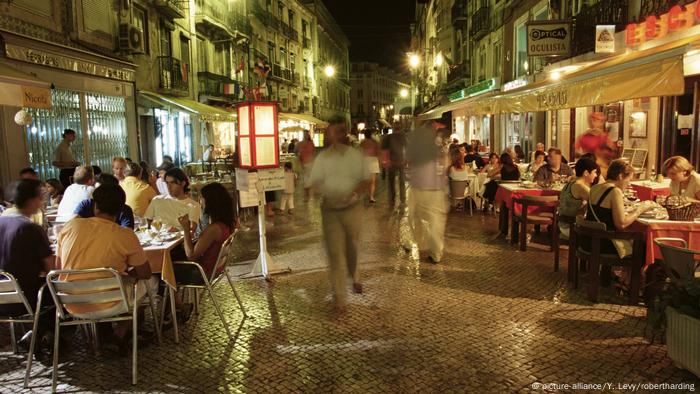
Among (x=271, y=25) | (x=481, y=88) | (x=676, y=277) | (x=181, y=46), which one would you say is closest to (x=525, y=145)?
(x=481, y=88)

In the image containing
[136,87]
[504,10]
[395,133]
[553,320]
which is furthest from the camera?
[504,10]

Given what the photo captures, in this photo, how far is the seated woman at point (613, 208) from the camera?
18.9 ft

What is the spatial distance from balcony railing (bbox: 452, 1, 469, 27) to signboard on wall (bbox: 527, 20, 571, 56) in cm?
1690

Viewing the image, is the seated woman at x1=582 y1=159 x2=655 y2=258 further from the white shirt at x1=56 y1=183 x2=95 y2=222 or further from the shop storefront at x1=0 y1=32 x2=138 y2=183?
the shop storefront at x1=0 y1=32 x2=138 y2=183

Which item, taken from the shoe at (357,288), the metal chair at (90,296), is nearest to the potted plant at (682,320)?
the shoe at (357,288)

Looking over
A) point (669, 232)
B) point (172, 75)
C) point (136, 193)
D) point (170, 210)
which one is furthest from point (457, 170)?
point (172, 75)

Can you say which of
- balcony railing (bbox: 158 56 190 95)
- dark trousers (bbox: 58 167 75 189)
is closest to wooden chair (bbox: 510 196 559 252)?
dark trousers (bbox: 58 167 75 189)

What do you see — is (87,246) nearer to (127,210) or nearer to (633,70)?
(127,210)

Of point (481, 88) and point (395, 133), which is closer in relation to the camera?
point (395, 133)

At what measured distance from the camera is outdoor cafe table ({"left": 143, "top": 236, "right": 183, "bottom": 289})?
194 inches

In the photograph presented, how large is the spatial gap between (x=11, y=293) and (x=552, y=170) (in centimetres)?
825

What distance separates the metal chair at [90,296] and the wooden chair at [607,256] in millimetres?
4648

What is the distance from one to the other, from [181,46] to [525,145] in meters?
13.3

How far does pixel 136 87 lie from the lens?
15930mm
